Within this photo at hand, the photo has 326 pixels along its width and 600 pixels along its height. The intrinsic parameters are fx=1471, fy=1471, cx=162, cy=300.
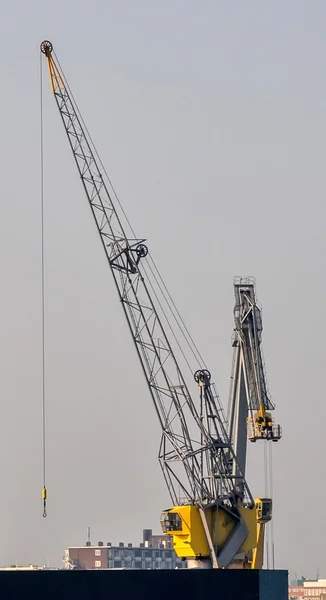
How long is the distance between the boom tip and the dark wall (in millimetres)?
65400

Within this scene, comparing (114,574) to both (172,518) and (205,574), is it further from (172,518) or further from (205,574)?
(172,518)

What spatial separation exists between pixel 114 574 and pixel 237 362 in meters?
71.6

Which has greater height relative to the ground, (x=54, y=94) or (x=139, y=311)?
(x=54, y=94)

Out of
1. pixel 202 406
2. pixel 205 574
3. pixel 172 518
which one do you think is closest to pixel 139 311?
pixel 202 406

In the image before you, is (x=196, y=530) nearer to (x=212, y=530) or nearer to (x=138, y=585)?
(x=212, y=530)

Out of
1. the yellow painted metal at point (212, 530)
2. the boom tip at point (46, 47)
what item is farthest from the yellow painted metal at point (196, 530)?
the boom tip at point (46, 47)

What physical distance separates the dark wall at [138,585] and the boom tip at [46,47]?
6540cm

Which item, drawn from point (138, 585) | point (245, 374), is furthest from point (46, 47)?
point (138, 585)

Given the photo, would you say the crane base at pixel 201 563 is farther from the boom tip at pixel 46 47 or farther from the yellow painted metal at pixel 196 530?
the boom tip at pixel 46 47

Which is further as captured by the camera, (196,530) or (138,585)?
(196,530)

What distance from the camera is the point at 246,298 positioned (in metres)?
123

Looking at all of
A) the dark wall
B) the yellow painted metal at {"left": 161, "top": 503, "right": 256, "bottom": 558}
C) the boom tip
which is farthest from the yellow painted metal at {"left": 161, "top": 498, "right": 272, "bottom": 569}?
the dark wall

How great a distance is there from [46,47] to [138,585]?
2755 inches

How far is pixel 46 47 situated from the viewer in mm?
115250
